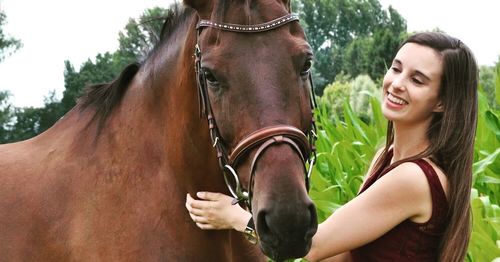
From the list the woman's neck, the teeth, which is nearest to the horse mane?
the teeth

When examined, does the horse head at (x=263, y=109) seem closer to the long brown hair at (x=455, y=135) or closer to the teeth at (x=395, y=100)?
the teeth at (x=395, y=100)

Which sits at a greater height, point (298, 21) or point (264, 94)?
point (298, 21)

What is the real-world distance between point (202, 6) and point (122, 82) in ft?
2.16

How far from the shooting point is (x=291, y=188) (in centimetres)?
218

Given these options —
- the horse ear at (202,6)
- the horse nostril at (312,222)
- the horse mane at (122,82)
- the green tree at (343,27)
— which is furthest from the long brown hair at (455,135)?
the green tree at (343,27)

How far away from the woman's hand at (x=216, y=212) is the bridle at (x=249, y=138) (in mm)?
96

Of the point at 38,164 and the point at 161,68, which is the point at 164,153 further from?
the point at 38,164

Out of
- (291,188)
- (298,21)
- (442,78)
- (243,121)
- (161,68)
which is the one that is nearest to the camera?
(291,188)

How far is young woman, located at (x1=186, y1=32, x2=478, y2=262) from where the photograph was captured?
2621 mm

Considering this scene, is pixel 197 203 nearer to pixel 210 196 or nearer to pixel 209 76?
pixel 210 196

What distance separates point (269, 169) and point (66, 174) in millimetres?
1118

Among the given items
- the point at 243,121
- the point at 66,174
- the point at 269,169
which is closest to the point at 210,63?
the point at 243,121

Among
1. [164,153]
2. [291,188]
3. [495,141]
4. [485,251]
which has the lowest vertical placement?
[485,251]

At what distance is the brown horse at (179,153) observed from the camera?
2281 millimetres
